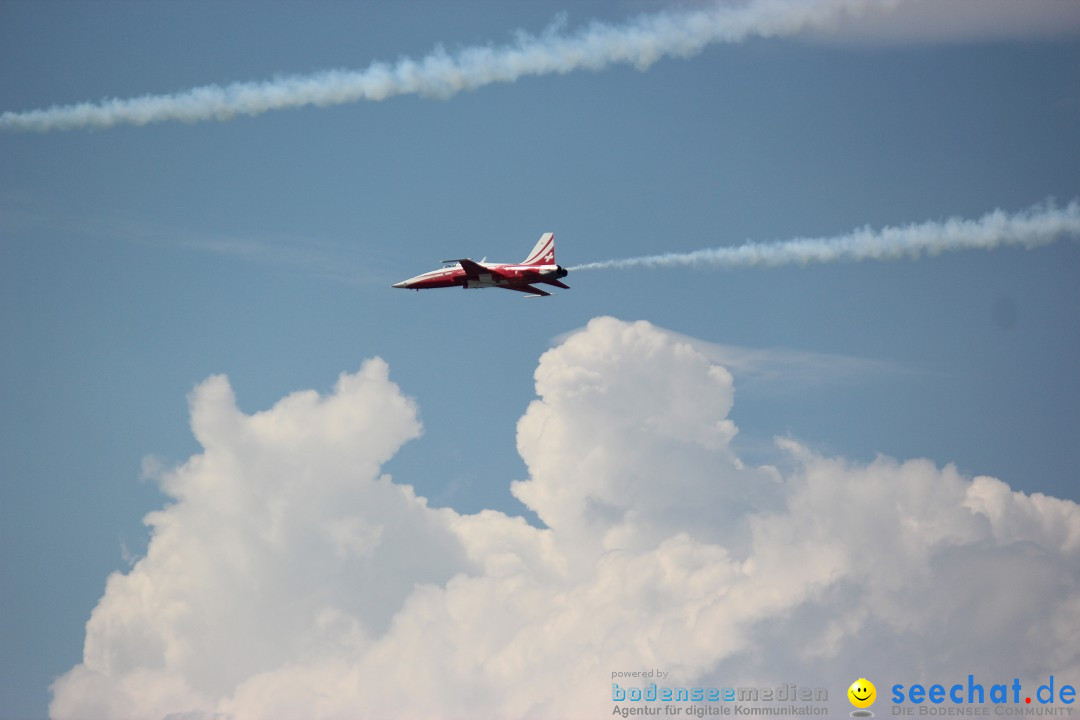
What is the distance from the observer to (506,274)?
115 metres

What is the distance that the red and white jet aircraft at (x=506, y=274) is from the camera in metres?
112

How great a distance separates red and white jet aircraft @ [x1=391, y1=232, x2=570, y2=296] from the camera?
11231 centimetres

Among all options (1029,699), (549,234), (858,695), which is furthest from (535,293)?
(1029,699)

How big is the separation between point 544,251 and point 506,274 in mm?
5445

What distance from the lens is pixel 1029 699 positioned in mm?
107250

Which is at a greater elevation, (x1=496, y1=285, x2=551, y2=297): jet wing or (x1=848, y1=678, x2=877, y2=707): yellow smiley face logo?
(x1=496, y1=285, x2=551, y2=297): jet wing

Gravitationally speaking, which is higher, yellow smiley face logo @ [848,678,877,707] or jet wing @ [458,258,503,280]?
jet wing @ [458,258,503,280]

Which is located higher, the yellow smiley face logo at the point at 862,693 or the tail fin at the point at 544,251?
the tail fin at the point at 544,251

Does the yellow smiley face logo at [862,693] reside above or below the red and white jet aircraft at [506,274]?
below

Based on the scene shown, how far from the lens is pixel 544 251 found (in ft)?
391

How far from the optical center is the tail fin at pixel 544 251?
387ft

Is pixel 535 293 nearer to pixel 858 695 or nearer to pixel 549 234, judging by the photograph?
pixel 549 234

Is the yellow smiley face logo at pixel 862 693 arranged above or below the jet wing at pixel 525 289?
below

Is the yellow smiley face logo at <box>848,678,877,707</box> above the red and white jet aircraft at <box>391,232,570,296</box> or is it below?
below
